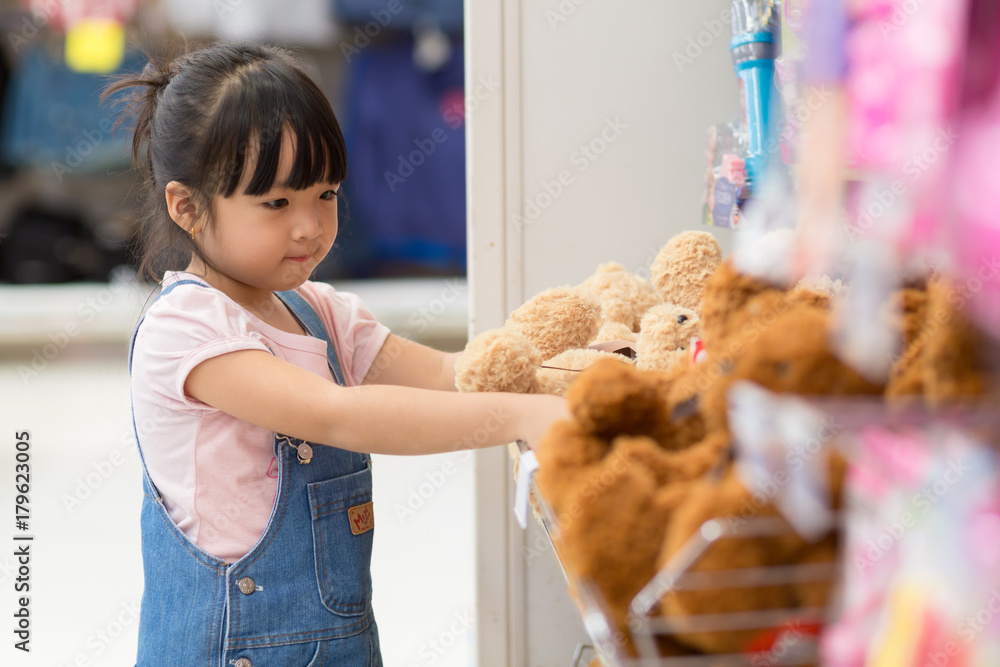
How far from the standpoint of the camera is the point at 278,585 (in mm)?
846

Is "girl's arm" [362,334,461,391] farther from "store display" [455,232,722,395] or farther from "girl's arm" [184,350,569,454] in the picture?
"girl's arm" [184,350,569,454]

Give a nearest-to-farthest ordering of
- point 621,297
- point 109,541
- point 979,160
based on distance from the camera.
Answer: point 979,160
point 621,297
point 109,541

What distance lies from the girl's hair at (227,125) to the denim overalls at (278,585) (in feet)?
0.39


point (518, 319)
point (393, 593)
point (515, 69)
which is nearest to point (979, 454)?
point (518, 319)

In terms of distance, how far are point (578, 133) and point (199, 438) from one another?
2.40 feet

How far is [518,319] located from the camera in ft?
3.03

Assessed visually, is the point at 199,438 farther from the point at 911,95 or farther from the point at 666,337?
the point at 911,95

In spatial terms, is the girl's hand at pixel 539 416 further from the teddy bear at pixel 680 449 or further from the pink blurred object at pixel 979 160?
the pink blurred object at pixel 979 160

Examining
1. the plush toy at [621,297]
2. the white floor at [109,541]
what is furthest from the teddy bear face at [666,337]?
the white floor at [109,541]

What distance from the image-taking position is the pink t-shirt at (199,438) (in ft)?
2.65

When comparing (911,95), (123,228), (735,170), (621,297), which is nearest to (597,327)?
(621,297)

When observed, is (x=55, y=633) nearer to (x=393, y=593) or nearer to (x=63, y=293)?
(x=393, y=593)

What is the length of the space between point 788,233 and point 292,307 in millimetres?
724

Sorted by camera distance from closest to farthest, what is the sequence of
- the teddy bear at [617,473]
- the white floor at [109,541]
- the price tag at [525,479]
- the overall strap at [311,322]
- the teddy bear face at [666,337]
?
the teddy bear at [617,473], the price tag at [525,479], the teddy bear face at [666,337], the overall strap at [311,322], the white floor at [109,541]
